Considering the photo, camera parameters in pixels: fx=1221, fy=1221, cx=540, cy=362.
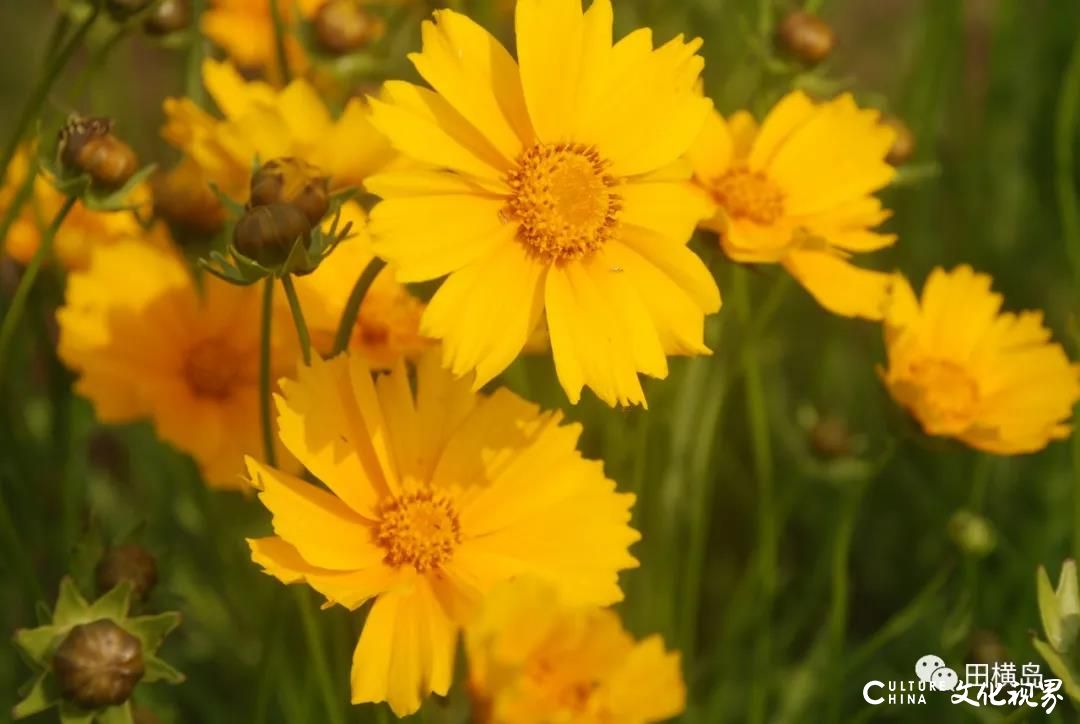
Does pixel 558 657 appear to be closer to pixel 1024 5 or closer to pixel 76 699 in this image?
pixel 76 699

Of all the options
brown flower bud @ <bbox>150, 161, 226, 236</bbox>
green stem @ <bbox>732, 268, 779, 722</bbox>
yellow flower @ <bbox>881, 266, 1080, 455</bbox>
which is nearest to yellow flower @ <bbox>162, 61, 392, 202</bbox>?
brown flower bud @ <bbox>150, 161, 226, 236</bbox>

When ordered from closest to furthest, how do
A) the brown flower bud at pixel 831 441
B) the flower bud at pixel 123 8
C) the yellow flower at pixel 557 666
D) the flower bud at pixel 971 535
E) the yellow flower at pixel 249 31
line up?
1. the yellow flower at pixel 557 666
2. the flower bud at pixel 123 8
3. the flower bud at pixel 971 535
4. the brown flower bud at pixel 831 441
5. the yellow flower at pixel 249 31

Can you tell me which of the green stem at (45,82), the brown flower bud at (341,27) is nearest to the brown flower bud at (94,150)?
the green stem at (45,82)

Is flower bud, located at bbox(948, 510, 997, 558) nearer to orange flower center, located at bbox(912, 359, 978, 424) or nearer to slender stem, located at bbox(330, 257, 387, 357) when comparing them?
orange flower center, located at bbox(912, 359, 978, 424)

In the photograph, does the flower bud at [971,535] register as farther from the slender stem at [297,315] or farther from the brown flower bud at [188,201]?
the brown flower bud at [188,201]

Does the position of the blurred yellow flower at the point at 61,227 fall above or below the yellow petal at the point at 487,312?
above

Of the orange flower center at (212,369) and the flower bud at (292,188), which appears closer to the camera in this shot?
the flower bud at (292,188)
